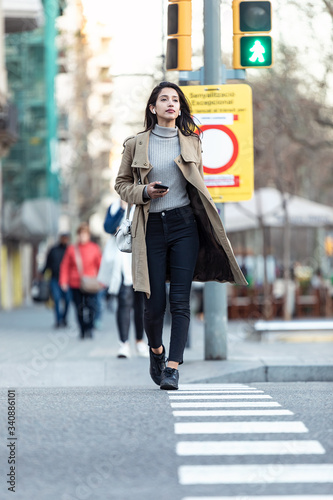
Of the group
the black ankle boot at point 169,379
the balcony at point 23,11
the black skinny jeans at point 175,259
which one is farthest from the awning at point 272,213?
the black ankle boot at point 169,379

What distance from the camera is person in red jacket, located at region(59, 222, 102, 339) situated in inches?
610

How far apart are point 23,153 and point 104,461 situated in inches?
1567

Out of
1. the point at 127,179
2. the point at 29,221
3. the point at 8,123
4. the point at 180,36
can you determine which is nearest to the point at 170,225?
the point at 127,179

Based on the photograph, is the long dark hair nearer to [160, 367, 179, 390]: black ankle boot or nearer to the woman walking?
the woman walking

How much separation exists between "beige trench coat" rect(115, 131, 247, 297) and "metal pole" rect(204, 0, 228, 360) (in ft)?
8.33

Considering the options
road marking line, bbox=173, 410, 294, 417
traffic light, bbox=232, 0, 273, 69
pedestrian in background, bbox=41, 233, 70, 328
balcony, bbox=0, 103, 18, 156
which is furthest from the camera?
balcony, bbox=0, 103, 18, 156

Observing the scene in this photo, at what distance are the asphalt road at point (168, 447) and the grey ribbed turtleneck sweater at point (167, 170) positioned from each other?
4.27 ft

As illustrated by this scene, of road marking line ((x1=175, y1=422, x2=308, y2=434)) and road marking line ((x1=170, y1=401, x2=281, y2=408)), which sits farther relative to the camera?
road marking line ((x1=170, y1=401, x2=281, y2=408))

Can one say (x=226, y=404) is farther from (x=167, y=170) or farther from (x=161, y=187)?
(x=167, y=170)

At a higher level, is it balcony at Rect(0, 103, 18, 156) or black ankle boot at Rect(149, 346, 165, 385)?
balcony at Rect(0, 103, 18, 156)

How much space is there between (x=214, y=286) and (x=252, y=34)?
234cm

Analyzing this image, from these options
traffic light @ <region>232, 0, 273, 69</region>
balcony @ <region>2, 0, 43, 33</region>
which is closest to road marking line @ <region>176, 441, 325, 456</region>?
traffic light @ <region>232, 0, 273, 69</region>

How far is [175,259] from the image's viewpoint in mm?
6773

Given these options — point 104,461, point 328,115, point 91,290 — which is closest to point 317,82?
point 328,115
